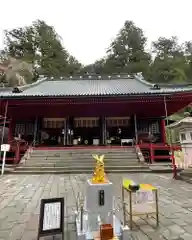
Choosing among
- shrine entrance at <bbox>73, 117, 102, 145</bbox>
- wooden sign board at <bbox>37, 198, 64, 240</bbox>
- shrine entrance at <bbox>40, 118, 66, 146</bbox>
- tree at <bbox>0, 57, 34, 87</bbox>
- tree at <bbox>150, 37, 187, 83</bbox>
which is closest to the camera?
wooden sign board at <bbox>37, 198, 64, 240</bbox>

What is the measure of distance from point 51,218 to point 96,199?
0.58 m

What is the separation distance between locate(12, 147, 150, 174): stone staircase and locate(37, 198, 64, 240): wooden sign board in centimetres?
586

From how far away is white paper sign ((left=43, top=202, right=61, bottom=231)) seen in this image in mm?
2260

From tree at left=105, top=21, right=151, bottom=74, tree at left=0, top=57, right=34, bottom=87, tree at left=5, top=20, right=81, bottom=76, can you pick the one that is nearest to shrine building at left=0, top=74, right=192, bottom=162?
tree at left=0, top=57, right=34, bottom=87

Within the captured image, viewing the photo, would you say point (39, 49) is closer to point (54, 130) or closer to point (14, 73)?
point (14, 73)

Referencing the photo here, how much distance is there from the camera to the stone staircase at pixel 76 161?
27.1 feet

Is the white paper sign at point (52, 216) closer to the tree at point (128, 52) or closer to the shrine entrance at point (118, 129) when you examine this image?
the shrine entrance at point (118, 129)

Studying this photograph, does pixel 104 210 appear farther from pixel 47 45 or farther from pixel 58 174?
pixel 47 45

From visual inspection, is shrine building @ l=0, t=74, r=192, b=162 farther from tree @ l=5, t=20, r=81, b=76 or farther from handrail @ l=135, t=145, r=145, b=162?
tree @ l=5, t=20, r=81, b=76

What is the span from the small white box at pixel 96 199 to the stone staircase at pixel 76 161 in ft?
19.0

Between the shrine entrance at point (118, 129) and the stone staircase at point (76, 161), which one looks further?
the shrine entrance at point (118, 129)

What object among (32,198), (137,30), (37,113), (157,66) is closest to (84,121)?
(37,113)

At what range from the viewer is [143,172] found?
8.04 metres

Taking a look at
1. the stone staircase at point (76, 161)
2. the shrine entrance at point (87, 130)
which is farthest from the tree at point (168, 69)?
the stone staircase at point (76, 161)
